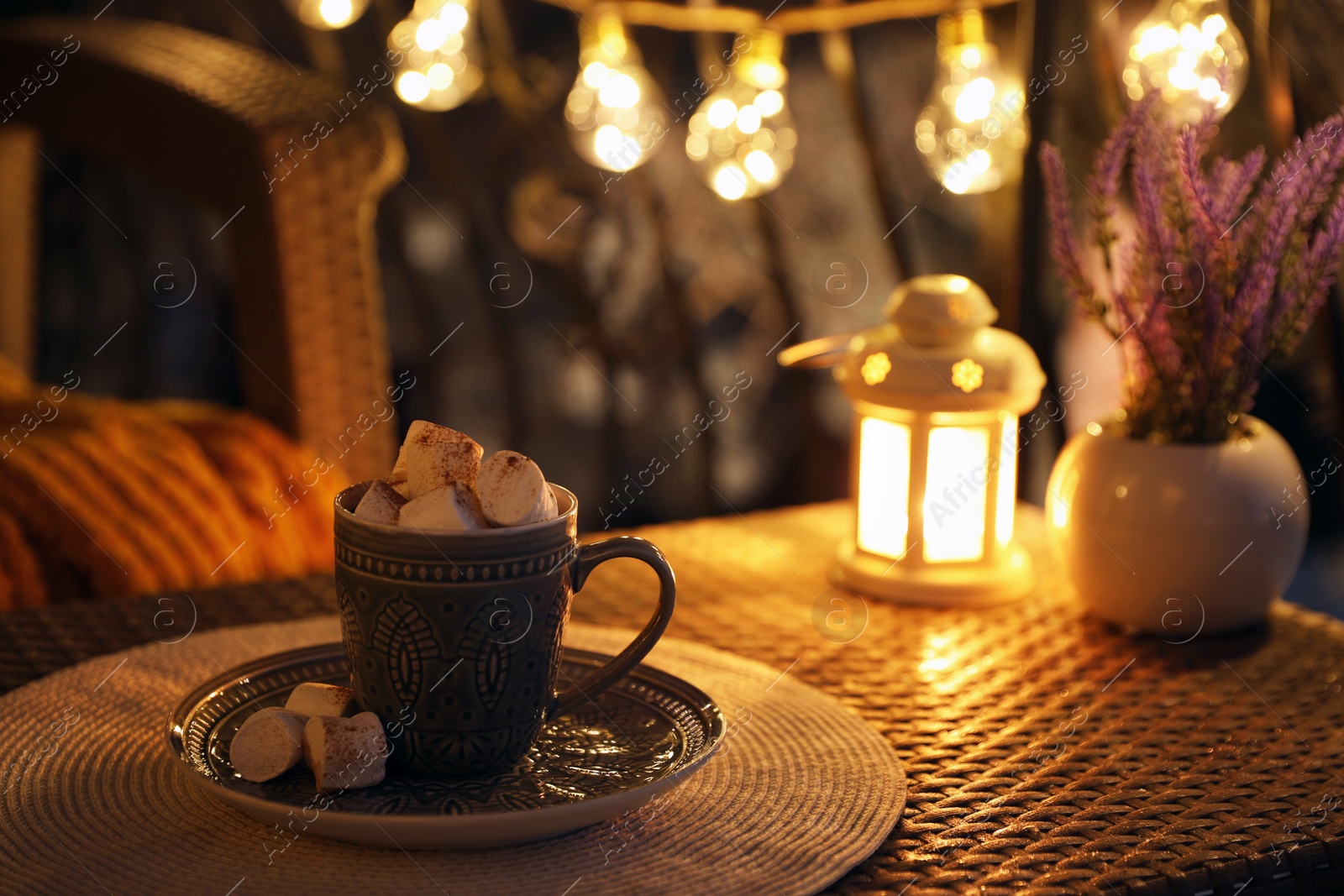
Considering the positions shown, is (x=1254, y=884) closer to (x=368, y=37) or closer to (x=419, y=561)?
(x=419, y=561)

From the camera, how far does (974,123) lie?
154 cm

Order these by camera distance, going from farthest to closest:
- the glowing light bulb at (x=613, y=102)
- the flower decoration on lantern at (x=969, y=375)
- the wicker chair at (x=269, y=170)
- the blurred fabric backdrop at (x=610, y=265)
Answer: the blurred fabric backdrop at (x=610, y=265) → the glowing light bulb at (x=613, y=102) → the wicker chair at (x=269, y=170) → the flower decoration on lantern at (x=969, y=375)

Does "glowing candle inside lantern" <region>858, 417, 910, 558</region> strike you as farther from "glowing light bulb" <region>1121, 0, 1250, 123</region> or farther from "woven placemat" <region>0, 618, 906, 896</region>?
"glowing light bulb" <region>1121, 0, 1250, 123</region>

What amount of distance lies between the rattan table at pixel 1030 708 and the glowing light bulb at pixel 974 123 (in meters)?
0.60

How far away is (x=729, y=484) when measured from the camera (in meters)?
3.32

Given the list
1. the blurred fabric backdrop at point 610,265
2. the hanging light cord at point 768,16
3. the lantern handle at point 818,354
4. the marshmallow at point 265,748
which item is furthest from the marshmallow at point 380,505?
the blurred fabric backdrop at point 610,265

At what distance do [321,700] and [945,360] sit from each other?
61 cm

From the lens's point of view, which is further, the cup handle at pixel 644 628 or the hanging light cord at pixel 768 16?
the hanging light cord at pixel 768 16

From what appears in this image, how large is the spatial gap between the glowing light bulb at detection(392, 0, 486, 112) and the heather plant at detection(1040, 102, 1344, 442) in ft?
3.34

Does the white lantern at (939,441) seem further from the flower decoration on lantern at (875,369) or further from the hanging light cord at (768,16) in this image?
the hanging light cord at (768,16)

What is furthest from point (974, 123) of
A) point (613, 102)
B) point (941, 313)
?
point (941, 313)

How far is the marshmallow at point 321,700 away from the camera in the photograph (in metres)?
0.67

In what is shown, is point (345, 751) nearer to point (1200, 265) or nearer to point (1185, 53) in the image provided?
point (1200, 265)

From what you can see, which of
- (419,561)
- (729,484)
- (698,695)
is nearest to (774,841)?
(698,695)
